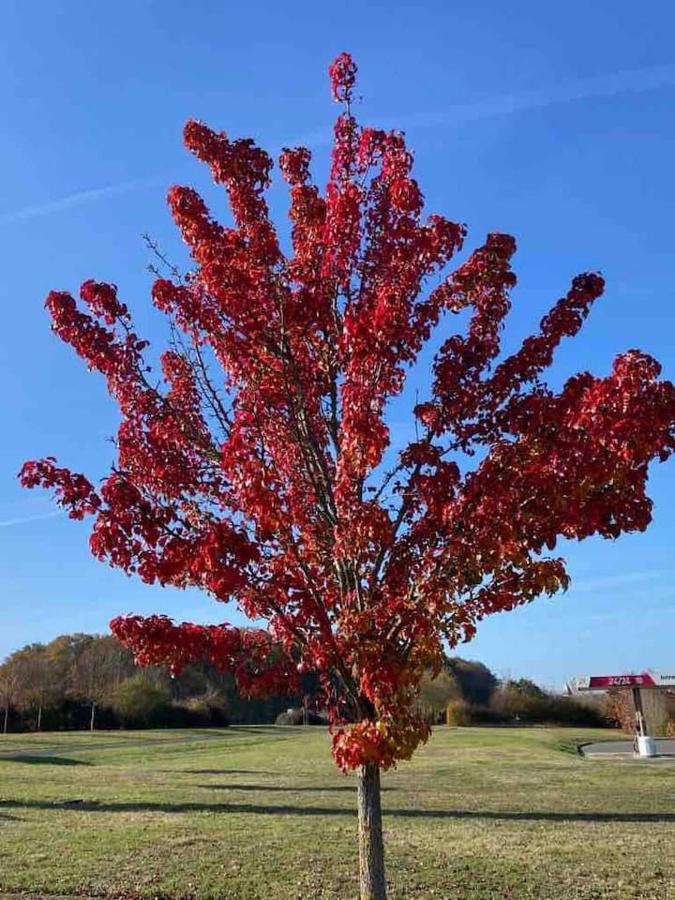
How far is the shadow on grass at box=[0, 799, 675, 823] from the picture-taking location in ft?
42.0

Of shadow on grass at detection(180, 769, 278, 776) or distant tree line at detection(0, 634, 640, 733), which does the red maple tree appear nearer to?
shadow on grass at detection(180, 769, 278, 776)

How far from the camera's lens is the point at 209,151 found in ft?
19.4

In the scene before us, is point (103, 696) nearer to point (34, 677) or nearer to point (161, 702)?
point (161, 702)

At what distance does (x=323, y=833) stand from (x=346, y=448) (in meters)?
7.91

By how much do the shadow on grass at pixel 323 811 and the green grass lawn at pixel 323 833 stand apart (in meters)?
0.05

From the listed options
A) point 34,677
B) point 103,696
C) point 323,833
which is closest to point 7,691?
point 103,696

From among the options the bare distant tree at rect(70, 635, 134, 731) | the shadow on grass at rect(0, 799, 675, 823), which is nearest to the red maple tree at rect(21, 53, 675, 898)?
the shadow on grass at rect(0, 799, 675, 823)

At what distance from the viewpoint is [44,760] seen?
2798 centimetres

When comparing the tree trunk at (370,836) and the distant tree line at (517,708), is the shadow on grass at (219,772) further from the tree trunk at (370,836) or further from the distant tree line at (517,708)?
the distant tree line at (517,708)

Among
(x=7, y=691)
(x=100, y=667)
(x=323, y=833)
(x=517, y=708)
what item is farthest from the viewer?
(x=100, y=667)

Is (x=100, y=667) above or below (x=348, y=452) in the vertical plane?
above

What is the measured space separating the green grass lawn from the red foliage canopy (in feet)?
12.9

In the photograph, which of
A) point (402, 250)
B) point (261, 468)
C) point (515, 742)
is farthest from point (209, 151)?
point (515, 742)

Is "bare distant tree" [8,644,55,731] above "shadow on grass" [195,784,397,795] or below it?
above
